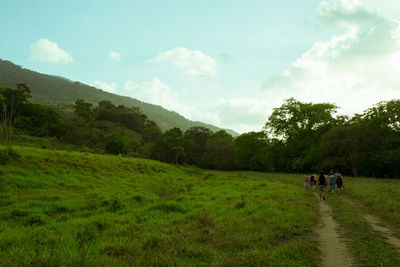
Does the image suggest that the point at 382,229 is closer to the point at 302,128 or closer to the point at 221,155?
the point at 302,128

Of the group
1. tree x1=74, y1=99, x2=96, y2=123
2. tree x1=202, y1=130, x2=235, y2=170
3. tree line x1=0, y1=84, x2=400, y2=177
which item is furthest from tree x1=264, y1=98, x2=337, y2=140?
tree x1=74, y1=99, x2=96, y2=123

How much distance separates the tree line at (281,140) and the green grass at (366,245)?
25.4 meters

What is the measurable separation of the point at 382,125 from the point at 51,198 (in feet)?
160

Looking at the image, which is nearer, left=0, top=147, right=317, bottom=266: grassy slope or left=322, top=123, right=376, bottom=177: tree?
left=0, top=147, right=317, bottom=266: grassy slope

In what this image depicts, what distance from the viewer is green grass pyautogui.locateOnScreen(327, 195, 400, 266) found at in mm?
6141

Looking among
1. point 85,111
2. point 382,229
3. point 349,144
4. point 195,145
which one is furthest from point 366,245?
point 85,111

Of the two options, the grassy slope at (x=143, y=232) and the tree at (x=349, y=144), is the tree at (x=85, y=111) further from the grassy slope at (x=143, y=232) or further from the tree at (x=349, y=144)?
the tree at (x=349, y=144)

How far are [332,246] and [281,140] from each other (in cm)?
5551

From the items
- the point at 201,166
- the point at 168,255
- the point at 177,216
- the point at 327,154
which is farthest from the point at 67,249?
the point at 201,166

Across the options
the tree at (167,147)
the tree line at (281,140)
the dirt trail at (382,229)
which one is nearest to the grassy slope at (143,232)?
the dirt trail at (382,229)

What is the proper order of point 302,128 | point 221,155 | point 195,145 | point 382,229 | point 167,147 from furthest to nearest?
1. point 195,145
2. point 167,147
3. point 221,155
4. point 302,128
5. point 382,229

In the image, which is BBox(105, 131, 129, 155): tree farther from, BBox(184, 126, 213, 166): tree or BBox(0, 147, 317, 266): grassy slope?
BBox(0, 147, 317, 266): grassy slope

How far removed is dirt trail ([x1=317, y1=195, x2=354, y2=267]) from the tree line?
24521mm

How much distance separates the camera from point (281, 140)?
60125 mm
